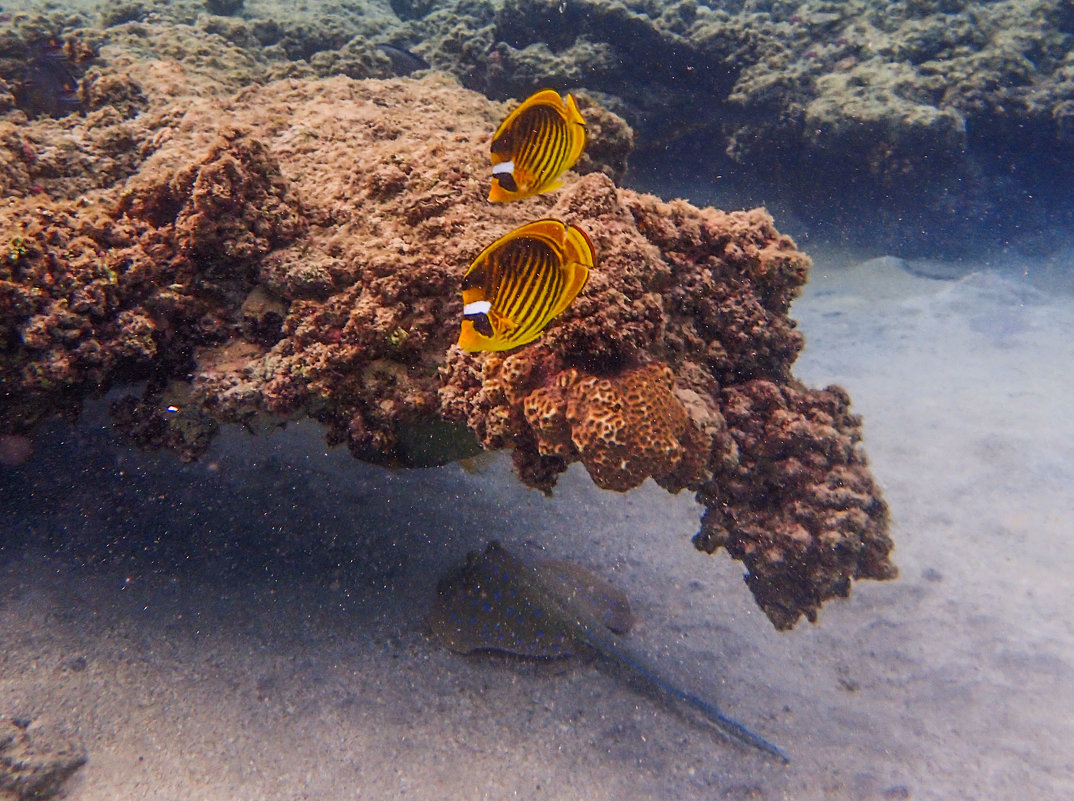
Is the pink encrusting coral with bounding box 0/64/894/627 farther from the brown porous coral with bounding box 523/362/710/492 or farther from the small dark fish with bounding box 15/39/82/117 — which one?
the small dark fish with bounding box 15/39/82/117

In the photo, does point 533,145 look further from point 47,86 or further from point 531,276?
point 47,86

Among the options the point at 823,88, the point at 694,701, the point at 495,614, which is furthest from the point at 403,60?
the point at 694,701

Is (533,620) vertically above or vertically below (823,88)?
below

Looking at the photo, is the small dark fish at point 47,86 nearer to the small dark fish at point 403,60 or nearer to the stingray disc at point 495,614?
the small dark fish at point 403,60

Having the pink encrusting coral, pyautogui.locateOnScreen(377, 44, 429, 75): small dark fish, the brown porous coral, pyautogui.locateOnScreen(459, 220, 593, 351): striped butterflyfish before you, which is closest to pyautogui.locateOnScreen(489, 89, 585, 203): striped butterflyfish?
pyautogui.locateOnScreen(459, 220, 593, 351): striped butterflyfish

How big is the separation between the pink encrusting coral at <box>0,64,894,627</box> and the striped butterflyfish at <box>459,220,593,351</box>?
2.95ft

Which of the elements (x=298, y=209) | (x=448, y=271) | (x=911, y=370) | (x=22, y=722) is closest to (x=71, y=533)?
(x=22, y=722)

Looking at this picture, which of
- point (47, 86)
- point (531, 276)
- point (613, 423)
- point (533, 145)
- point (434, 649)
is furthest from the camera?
point (47, 86)

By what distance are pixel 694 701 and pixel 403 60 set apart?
1051cm

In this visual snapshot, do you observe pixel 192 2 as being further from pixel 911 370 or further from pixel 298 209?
pixel 911 370

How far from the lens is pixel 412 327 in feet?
9.75

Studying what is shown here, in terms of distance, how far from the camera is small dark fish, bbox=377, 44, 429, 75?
9.40 metres

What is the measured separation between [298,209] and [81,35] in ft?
19.6

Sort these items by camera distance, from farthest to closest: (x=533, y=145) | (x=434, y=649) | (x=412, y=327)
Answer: (x=434, y=649) < (x=412, y=327) < (x=533, y=145)
